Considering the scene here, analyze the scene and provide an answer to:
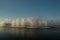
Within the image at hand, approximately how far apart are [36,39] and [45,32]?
3397 mm

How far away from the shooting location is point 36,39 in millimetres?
13125

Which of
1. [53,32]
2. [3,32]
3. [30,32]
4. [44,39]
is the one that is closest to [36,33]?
[30,32]

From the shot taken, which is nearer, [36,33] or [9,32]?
[36,33]

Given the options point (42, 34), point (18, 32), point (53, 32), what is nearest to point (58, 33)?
point (53, 32)

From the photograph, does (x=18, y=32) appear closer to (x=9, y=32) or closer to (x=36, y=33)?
(x=9, y=32)

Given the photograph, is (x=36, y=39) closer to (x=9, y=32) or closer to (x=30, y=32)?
(x=30, y=32)

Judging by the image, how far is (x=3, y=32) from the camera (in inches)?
703

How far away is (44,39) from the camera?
12883mm

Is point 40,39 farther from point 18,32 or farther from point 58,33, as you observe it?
point 18,32

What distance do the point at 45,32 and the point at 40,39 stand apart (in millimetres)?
3262

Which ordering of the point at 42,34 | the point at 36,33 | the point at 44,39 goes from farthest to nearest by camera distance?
the point at 36,33 < the point at 42,34 < the point at 44,39

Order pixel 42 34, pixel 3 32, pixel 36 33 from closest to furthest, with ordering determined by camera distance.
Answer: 1. pixel 42 34
2. pixel 36 33
3. pixel 3 32

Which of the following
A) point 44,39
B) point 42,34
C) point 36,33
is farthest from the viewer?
point 36,33

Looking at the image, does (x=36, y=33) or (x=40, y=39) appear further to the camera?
(x=36, y=33)
